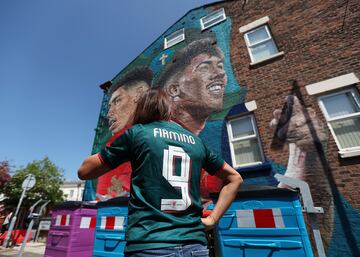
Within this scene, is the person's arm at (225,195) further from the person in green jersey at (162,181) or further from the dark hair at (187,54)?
the dark hair at (187,54)

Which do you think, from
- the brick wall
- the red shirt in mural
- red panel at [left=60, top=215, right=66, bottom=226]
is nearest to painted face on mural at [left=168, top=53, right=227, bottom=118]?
the brick wall

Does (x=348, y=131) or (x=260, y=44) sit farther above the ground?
(x=260, y=44)

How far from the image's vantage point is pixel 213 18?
9.38 meters

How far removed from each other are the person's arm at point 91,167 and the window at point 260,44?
6.94 meters

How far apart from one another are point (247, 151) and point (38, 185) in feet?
76.0

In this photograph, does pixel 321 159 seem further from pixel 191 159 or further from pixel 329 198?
pixel 191 159

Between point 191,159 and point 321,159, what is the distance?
4.83 m

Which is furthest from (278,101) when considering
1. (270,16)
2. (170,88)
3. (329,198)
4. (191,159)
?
(191,159)

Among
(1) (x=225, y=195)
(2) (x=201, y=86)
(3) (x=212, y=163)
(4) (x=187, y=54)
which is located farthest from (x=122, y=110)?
(1) (x=225, y=195)

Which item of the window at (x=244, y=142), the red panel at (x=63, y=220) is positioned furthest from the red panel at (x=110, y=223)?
the window at (x=244, y=142)

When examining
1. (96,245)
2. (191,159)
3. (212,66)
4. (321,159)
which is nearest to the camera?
(191,159)

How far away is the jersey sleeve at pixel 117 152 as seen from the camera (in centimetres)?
137

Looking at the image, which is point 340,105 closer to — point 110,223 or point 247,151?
point 247,151

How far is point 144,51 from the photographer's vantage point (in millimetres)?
11250
